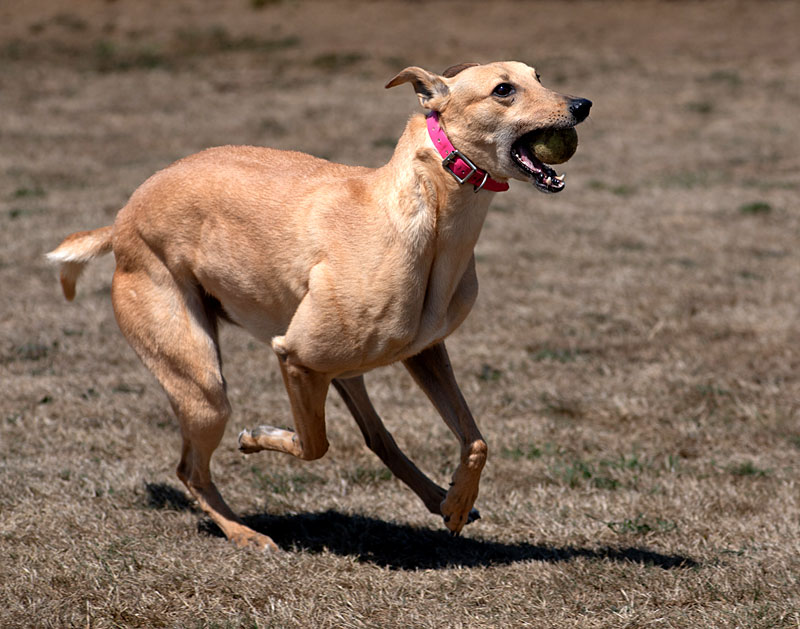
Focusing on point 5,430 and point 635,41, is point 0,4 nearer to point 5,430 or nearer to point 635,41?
point 635,41

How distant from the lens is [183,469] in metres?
5.25

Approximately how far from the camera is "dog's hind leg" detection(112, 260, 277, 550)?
16.0ft

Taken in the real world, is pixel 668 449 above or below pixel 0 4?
below

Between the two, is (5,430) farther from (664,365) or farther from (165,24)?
(165,24)

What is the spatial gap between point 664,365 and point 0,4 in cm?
2277

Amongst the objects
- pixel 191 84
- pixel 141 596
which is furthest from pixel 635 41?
pixel 141 596

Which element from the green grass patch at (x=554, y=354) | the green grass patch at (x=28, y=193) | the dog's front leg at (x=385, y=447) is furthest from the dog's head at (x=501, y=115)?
the green grass patch at (x=28, y=193)

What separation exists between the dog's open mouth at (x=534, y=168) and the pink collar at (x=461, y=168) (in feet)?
0.42

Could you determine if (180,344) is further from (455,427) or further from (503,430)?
(503,430)

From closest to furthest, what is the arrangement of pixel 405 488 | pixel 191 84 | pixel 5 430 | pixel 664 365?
pixel 405 488, pixel 5 430, pixel 664 365, pixel 191 84

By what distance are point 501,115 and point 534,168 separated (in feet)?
0.80

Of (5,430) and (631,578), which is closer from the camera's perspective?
(631,578)

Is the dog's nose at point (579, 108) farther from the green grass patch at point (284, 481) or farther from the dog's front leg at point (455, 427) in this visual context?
the green grass patch at point (284, 481)

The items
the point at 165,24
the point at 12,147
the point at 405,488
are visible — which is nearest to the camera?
the point at 405,488
